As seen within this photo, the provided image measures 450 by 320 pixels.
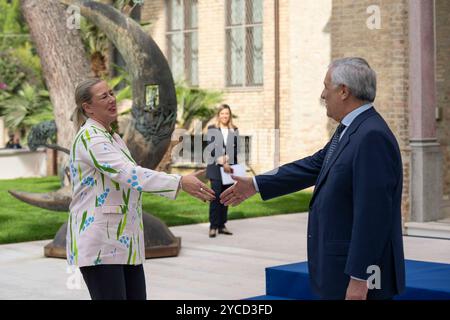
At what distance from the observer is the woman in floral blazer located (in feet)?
17.8

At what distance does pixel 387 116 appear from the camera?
50.9ft

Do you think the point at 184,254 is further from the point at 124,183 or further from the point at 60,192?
the point at 124,183

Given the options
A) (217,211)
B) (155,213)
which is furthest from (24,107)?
(217,211)

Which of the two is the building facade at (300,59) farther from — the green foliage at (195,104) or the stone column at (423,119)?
the green foliage at (195,104)

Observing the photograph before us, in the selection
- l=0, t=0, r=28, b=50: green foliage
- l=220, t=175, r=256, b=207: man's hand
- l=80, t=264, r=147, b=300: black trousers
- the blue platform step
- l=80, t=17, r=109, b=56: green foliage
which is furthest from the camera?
l=0, t=0, r=28, b=50: green foliage

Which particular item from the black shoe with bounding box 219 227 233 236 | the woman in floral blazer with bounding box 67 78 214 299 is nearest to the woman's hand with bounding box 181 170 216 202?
the woman in floral blazer with bounding box 67 78 214 299

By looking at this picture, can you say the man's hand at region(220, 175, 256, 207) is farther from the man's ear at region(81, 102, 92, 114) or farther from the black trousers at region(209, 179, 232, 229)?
the black trousers at region(209, 179, 232, 229)

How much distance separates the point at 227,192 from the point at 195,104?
19421 millimetres

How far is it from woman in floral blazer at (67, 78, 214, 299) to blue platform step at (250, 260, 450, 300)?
2627 mm

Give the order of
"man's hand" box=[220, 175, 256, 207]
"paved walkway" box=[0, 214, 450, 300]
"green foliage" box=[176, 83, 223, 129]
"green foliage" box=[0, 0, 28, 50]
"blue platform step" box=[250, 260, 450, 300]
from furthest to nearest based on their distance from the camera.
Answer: "green foliage" box=[0, 0, 28, 50], "green foliage" box=[176, 83, 223, 129], "paved walkway" box=[0, 214, 450, 300], "blue platform step" box=[250, 260, 450, 300], "man's hand" box=[220, 175, 256, 207]

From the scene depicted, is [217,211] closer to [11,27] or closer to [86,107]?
[86,107]

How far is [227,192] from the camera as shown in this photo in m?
5.86

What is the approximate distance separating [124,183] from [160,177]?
0.20 metres

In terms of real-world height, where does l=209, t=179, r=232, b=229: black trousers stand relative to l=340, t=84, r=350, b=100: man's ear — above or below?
below
